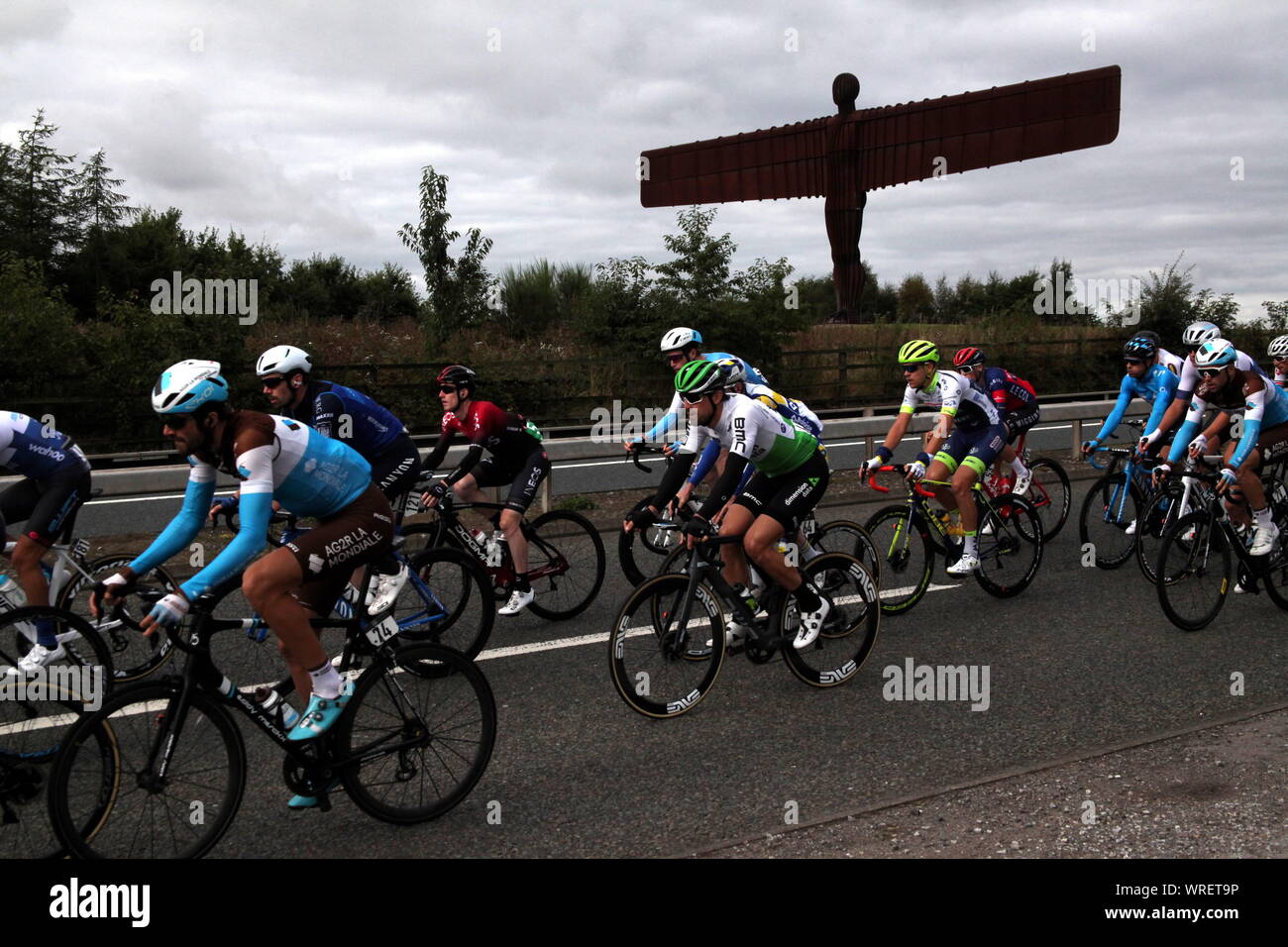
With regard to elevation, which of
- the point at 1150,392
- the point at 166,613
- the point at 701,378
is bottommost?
the point at 166,613

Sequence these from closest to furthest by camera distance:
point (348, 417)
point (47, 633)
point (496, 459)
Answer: point (47, 633)
point (348, 417)
point (496, 459)

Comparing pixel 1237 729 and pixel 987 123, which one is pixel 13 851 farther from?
pixel 987 123

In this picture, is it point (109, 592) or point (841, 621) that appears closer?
point (109, 592)

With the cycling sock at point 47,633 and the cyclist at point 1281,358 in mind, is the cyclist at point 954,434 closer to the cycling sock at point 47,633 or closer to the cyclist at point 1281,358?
the cyclist at point 1281,358

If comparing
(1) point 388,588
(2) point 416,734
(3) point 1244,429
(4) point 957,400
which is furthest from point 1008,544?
(2) point 416,734

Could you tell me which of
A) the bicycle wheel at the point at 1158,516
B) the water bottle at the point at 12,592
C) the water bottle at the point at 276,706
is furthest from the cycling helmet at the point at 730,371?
the water bottle at the point at 12,592

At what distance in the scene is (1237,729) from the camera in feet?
18.9

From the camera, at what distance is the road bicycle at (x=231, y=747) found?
13.3ft

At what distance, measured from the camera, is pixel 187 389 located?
14.7 ft

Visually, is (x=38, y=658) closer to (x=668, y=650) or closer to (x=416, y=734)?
(x=416, y=734)

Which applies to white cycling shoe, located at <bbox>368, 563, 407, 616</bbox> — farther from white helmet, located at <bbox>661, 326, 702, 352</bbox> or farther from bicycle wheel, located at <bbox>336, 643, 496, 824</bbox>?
white helmet, located at <bbox>661, 326, 702, 352</bbox>

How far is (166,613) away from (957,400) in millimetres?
6581

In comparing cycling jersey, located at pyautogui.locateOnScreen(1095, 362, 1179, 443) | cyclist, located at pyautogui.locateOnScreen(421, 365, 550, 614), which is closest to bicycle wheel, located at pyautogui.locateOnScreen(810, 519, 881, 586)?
cyclist, located at pyautogui.locateOnScreen(421, 365, 550, 614)

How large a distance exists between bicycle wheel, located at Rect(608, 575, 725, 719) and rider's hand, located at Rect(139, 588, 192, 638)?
233cm
